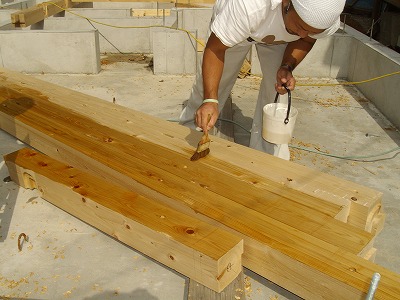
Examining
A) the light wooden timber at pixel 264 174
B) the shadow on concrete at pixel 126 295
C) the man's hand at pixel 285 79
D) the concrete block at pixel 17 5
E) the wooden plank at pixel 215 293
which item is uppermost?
the man's hand at pixel 285 79

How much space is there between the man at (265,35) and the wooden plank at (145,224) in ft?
2.69

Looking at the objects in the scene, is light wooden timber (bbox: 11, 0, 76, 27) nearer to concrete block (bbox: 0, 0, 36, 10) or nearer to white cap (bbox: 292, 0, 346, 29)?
concrete block (bbox: 0, 0, 36, 10)

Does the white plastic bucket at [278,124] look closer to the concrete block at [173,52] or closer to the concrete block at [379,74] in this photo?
the concrete block at [379,74]

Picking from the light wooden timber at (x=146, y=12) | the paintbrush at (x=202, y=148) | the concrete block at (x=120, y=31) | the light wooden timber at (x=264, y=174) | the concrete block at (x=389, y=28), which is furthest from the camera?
the concrete block at (x=389, y=28)

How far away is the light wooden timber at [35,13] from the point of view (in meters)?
8.62

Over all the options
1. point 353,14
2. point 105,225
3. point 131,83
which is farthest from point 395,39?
point 105,225

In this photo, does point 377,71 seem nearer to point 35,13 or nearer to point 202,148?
point 202,148

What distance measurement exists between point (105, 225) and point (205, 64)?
4.96 ft

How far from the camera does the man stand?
290 cm

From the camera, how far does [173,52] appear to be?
7945mm

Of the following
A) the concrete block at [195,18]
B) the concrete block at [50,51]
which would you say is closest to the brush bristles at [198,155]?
the concrete block at [50,51]

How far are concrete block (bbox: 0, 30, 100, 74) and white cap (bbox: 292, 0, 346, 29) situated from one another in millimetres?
5707

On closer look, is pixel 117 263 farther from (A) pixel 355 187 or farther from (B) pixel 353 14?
(B) pixel 353 14

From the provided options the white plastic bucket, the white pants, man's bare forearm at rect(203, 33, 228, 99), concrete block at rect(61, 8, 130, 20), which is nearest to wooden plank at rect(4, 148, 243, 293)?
man's bare forearm at rect(203, 33, 228, 99)
